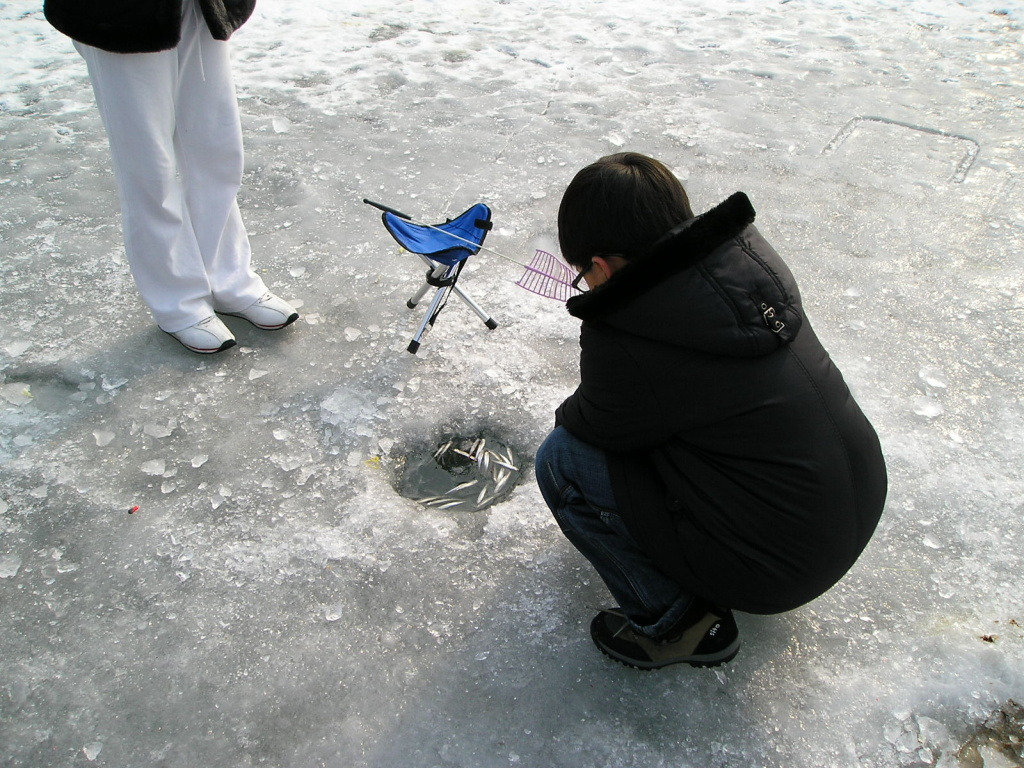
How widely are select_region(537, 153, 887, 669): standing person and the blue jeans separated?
0.02 metres

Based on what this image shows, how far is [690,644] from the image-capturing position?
1924 millimetres

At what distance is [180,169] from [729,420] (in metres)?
2.10

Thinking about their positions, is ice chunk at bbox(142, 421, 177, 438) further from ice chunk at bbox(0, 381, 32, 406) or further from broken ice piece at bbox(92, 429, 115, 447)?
ice chunk at bbox(0, 381, 32, 406)

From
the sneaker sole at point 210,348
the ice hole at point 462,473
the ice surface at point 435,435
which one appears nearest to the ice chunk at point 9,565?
the ice surface at point 435,435

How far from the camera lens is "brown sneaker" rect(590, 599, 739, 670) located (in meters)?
1.92

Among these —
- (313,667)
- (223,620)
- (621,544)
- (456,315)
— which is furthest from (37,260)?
(621,544)

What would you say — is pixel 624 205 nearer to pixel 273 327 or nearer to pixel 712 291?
pixel 712 291

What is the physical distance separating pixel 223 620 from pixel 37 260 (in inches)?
81.0

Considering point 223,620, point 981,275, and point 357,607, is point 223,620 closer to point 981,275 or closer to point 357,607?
point 357,607

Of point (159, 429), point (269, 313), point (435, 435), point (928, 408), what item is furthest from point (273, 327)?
point (928, 408)

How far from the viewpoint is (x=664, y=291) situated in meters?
1.57

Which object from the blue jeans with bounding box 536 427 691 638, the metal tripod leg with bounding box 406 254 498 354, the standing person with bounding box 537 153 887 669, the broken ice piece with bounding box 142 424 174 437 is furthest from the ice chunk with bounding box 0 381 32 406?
the standing person with bounding box 537 153 887 669

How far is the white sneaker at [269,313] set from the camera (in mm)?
2941

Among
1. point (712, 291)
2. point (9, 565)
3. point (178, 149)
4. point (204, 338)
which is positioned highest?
point (712, 291)
